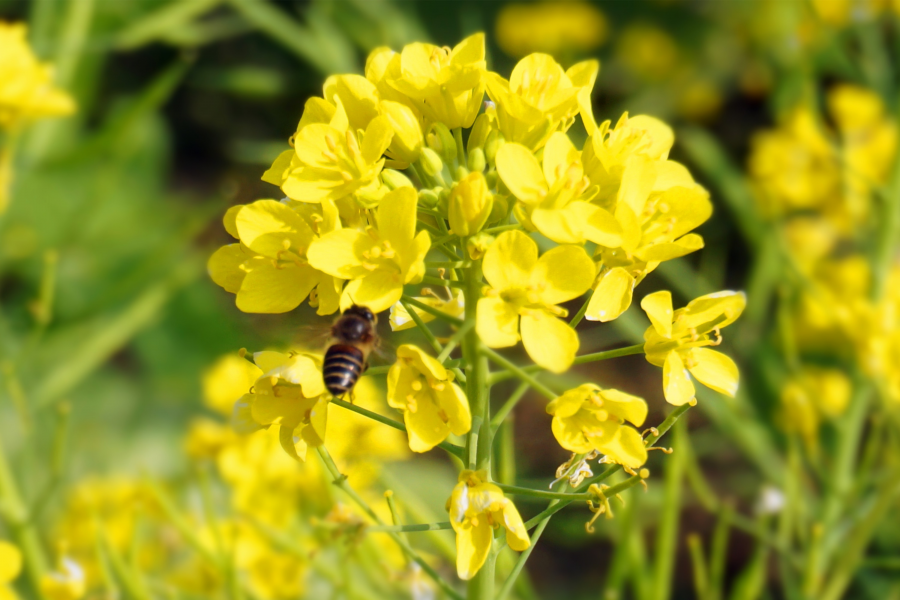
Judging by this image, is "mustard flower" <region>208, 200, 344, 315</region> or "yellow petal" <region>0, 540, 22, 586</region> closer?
"mustard flower" <region>208, 200, 344, 315</region>

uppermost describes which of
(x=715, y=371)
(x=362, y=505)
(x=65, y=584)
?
(x=715, y=371)

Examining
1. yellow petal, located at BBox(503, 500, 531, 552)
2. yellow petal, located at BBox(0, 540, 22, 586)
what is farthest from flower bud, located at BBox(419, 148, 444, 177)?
yellow petal, located at BBox(0, 540, 22, 586)

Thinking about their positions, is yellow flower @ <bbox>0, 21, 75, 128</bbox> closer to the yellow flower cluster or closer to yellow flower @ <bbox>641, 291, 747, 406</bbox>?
the yellow flower cluster

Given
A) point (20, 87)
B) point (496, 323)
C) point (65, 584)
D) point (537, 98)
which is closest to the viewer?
point (496, 323)

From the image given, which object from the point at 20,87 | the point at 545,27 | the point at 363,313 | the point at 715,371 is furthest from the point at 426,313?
the point at 545,27

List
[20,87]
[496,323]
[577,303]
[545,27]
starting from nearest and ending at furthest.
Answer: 1. [496,323]
2. [577,303]
3. [20,87]
4. [545,27]

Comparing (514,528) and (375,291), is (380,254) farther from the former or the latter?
(514,528)

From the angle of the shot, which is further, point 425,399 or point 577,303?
point 577,303
